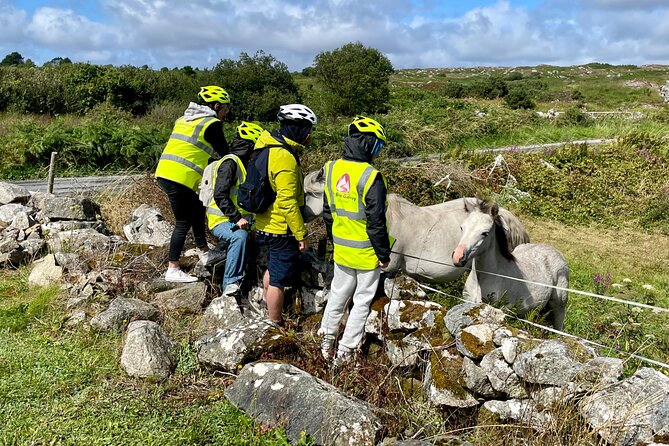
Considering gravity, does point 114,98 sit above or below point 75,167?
above

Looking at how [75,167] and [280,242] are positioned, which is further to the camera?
[75,167]

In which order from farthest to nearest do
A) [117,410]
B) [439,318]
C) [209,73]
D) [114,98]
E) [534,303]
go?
[209,73], [114,98], [534,303], [439,318], [117,410]

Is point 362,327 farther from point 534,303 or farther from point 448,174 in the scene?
point 448,174

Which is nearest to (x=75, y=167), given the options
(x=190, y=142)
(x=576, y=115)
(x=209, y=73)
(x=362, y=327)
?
(x=190, y=142)

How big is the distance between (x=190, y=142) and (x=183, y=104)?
22.7 m

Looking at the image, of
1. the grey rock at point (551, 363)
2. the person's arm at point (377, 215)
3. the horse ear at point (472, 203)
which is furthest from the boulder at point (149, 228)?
the grey rock at point (551, 363)

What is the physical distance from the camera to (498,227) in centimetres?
539

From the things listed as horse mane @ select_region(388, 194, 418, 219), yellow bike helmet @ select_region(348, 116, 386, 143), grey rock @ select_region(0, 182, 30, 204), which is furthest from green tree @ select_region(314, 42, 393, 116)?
yellow bike helmet @ select_region(348, 116, 386, 143)

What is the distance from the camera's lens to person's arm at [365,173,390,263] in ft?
14.9

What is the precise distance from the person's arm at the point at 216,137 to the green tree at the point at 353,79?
74.9 feet

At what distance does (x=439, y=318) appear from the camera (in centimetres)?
457

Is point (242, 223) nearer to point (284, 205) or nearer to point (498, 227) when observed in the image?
point (284, 205)

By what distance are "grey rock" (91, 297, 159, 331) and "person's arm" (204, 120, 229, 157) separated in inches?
72.3

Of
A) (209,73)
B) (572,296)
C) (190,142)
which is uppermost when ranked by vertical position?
(209,73)
